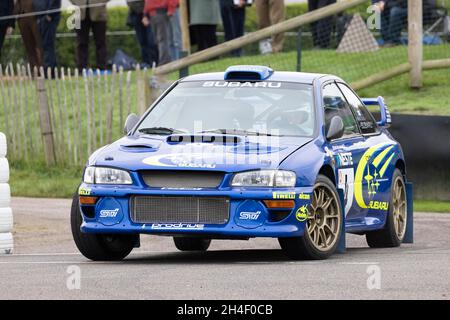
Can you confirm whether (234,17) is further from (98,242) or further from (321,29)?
(98,242)

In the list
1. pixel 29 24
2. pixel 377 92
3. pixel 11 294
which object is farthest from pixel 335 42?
pixel 11 294

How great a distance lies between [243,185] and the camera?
1072 cm

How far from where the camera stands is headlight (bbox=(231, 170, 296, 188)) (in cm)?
1071

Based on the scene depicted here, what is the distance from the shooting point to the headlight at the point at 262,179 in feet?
35.1

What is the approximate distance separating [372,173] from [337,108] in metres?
0.67

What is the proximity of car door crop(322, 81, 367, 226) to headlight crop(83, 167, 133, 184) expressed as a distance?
177 centimetres

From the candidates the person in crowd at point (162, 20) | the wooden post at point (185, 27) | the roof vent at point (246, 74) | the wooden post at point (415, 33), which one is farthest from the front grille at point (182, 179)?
the person in crowd at point (162, 20)

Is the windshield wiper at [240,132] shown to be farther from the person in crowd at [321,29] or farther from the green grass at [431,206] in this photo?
the person in crowd at [321,29]

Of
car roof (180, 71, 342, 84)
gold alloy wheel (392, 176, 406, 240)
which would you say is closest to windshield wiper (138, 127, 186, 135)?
car roof (180, 71, 342, 84)

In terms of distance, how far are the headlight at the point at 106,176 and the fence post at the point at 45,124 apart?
11.2 m

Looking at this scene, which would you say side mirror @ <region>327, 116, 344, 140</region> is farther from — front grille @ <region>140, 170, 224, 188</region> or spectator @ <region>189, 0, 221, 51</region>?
spectator @ <region>189, 0, 221, 51</region>

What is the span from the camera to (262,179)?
10742 millimetres

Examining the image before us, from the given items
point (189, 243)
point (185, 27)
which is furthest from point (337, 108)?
point (185, 27)
